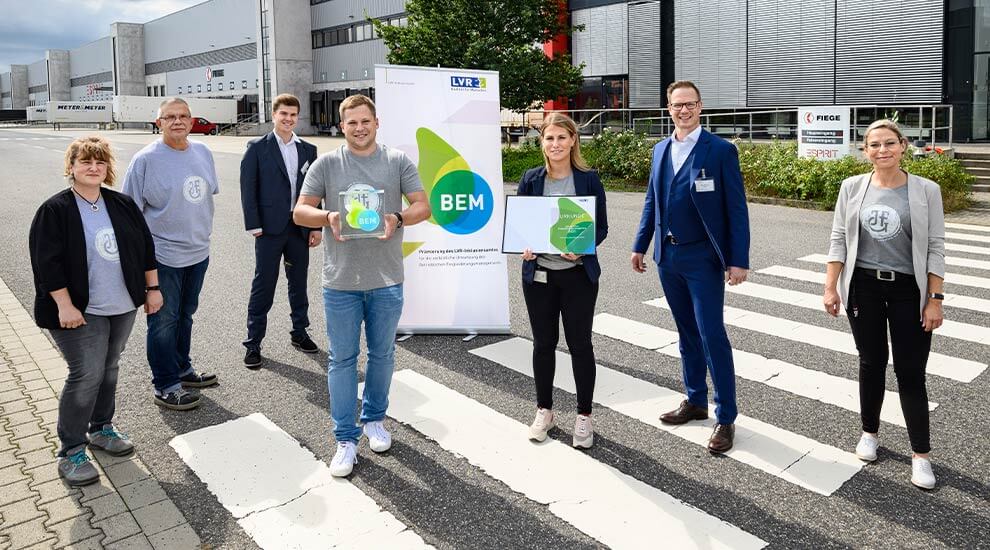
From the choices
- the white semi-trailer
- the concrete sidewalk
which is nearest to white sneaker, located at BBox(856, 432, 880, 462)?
the concrete sidewalk

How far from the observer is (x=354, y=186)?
439 cm

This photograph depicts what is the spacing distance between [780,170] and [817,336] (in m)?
11.6

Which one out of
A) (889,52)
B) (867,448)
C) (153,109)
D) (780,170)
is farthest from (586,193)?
(153,109)

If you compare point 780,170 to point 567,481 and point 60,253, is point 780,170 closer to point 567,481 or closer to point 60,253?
point 567,481

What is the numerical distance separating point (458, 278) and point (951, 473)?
4378 millimetres

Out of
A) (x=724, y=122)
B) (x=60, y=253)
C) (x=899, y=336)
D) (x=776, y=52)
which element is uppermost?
(x=776, y=52)

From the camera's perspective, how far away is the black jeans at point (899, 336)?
13.8ft

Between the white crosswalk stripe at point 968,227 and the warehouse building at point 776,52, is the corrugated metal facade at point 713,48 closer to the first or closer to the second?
the warehouse building at point 776,52

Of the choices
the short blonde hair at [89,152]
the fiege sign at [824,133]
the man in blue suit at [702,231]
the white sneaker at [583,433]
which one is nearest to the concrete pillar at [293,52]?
the fiege sign at [824,133]

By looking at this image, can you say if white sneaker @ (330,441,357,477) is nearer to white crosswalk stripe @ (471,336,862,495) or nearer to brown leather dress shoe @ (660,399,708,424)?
white crosswalk stripe @ (471,336,862,495)

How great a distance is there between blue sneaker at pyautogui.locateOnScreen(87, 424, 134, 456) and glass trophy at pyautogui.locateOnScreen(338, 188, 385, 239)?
1.96m

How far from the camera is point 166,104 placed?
5543mm

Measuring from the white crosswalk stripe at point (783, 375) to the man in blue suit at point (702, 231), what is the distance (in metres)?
1.33

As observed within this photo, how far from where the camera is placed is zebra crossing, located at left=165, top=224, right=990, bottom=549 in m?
3.86
